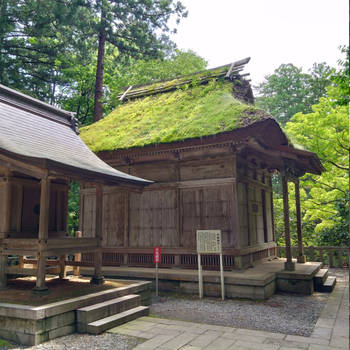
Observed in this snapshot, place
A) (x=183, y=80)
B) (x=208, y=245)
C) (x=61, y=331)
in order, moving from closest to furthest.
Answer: (x=61, y=331) → (x=208, y=245) → (x=183, y=80)

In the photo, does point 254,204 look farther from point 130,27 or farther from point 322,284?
point 130,27

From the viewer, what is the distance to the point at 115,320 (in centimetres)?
580

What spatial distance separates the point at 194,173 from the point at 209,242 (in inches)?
99.4

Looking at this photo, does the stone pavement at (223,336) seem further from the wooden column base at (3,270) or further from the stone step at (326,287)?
the stone step at (326,287)

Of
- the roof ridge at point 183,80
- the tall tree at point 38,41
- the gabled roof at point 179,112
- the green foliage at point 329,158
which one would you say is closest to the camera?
the gabled roof at point 179,112

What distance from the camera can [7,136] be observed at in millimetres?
6367

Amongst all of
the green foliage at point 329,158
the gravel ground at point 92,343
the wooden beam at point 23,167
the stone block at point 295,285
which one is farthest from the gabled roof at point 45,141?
the green foliage at point 329,158

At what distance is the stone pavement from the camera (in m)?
4.73

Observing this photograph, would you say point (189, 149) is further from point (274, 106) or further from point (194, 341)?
point (274, 106)

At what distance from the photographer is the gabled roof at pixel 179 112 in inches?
362

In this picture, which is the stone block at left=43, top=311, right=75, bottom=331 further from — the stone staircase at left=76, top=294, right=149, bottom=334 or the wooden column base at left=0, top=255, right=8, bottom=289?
the wooden column base at left=0, top=255, right=8, bottom=289

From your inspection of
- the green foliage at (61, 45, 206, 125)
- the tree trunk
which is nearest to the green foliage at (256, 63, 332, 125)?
the green foliage at (61, 45, 206, 125)

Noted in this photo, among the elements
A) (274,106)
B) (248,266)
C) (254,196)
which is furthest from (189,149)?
(274,106)

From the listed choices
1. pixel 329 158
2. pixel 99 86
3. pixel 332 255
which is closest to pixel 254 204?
pixel 332 255
